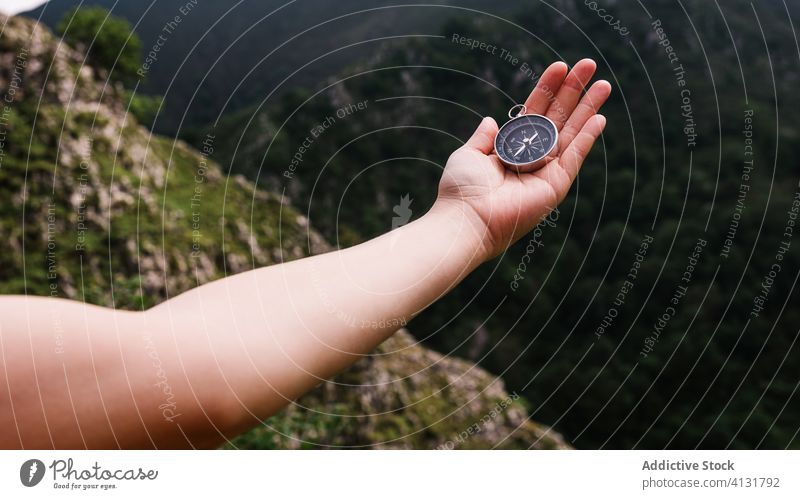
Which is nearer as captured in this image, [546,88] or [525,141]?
[525,141]

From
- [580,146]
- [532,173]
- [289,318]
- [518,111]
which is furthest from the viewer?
[518,111]

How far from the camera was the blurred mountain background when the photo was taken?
40219 millimetres

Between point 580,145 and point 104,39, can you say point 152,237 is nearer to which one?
point 580,145

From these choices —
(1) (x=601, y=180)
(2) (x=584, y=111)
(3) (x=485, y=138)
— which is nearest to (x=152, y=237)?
(3) (x=485, y=138)

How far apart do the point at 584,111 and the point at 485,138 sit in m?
0.70

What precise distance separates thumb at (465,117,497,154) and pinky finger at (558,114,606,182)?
17.0 inches

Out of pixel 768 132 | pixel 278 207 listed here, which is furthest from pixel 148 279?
pixel 768 132

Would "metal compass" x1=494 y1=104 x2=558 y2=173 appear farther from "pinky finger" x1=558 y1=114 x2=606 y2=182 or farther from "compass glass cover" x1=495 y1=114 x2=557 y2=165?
"pinky finger" x1=558 y1=114 x2=606 y2=182

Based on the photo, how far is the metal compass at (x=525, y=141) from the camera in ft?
11.0

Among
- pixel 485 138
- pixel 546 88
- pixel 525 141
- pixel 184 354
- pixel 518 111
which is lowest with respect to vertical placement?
pixel 184 354

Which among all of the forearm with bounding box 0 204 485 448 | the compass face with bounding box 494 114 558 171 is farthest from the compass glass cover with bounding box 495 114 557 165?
the forearm with bounding box 0 204 485 448

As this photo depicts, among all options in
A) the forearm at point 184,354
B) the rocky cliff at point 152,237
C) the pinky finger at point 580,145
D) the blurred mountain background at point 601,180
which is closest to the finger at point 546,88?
the pinky finger at point 580,145

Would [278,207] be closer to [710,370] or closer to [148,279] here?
[148,279]

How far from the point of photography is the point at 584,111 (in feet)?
12.4
